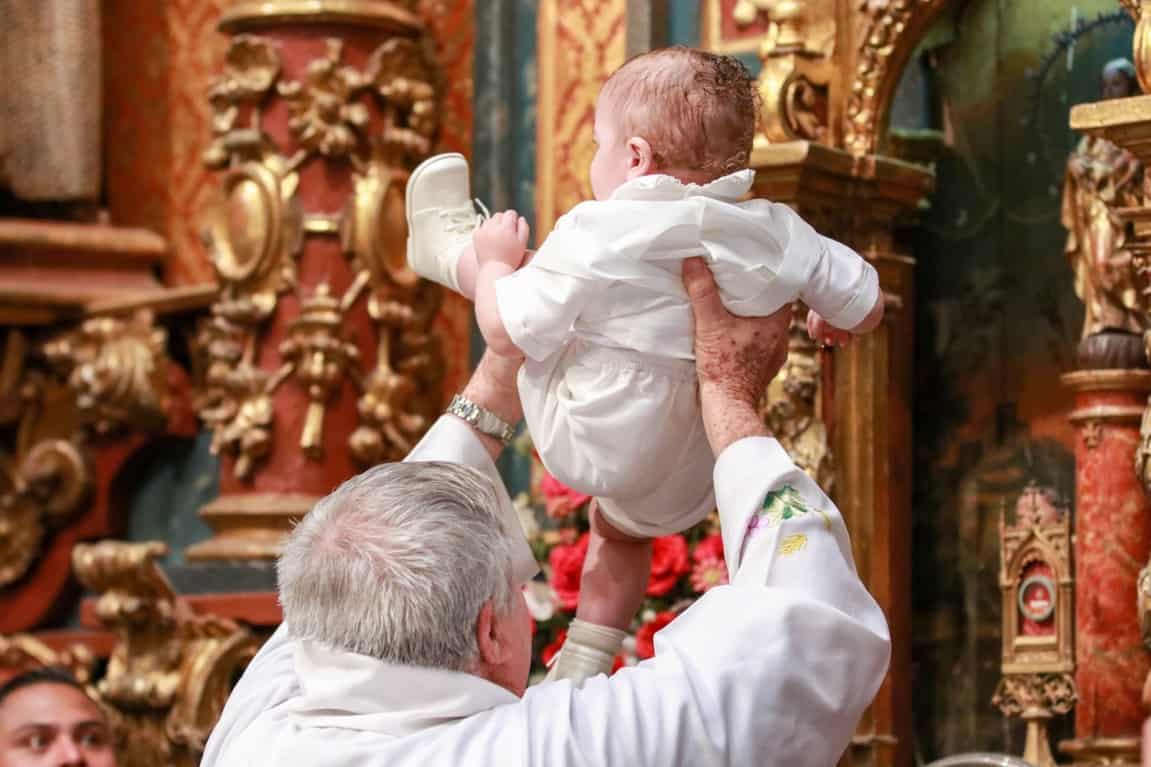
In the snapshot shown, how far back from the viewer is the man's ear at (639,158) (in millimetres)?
2262

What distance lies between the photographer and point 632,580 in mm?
2469

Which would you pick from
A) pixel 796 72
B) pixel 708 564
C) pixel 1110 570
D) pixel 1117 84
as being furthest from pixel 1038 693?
pixel 796 72

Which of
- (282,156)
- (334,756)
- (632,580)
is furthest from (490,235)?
(282,156)

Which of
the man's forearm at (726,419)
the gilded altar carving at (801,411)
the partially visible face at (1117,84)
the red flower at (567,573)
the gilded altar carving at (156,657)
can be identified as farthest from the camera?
the gilded altar carving at (156,657)

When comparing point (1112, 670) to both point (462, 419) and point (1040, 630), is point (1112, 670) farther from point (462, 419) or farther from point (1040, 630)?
point (462, 419)

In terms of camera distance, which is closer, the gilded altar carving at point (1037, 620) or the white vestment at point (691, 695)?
the white vestment at point (691, 695)

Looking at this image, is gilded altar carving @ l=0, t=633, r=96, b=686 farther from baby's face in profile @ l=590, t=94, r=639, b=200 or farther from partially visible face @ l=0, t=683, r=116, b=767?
baby's face in profile @ l=590, t=94, r=639, b=200

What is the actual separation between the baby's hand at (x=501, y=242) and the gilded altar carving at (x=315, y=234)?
2.40 m

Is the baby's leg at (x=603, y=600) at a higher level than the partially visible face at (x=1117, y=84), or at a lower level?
lower

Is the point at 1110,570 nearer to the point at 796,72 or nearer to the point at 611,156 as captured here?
the point at 796,72

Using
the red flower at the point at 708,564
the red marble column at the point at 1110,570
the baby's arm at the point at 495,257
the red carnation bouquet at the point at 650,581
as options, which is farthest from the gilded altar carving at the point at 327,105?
the baby's arm at the point at 495,257

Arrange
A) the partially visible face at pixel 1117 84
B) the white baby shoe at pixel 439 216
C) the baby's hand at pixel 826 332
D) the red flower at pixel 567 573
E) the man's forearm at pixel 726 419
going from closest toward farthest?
the man's forearm at pixel 726 419 → the baby's hand at pixel 826 332 → the white baby shoe at pixel 439 216 → the partially visible face at pixel 1117 84 → the red flower at pixel 567 573

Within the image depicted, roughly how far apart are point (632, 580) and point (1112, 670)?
1.34 m

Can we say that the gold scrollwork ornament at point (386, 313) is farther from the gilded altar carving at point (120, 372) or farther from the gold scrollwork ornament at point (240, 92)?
the gilded altar carving at point (120, 372)
